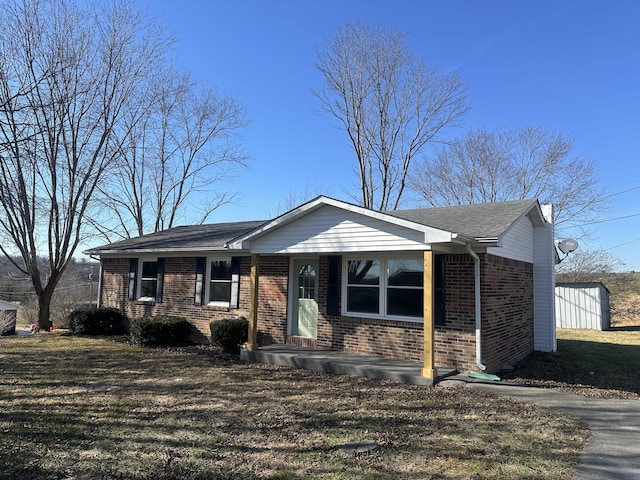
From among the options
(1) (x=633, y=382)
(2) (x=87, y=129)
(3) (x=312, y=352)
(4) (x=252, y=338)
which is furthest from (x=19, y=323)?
(1) (x=633, y=382)

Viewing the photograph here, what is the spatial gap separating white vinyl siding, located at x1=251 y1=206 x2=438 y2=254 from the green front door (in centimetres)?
133

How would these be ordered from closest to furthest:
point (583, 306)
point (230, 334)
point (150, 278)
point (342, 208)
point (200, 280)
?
point (342, 208)
point (230, 334)
point (200, 280)
point (150, 278)
point (583, 306)

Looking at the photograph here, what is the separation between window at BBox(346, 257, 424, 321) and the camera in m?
8.52

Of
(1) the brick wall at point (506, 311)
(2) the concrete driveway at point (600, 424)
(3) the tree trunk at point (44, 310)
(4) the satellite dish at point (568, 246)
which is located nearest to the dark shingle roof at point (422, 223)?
(1) the brick wall at point (506, 311)

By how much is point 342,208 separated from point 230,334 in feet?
14.4

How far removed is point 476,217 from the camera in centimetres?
917

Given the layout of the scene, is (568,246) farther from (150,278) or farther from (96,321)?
(96,321)

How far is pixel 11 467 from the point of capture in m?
3.91

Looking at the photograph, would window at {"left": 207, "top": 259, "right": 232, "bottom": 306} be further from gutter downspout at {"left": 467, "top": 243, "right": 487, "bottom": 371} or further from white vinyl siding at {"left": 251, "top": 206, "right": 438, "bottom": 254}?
gutter downspout at {"left": 467, "top": 243, "right": 487, "bottom": 371}

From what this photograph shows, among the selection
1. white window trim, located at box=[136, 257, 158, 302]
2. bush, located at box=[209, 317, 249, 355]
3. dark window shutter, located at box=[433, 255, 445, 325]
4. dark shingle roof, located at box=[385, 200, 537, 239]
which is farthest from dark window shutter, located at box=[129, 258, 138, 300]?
dark window shutter, located at box=[433, 255, 445, 325]

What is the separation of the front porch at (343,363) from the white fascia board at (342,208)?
7.94ft

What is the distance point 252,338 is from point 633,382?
787cm

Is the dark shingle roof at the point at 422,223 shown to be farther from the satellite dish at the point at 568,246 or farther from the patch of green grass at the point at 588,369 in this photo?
the satellite dish at the point at 568,246

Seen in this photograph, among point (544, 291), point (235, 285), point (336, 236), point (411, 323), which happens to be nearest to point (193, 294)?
point (235, 285)
